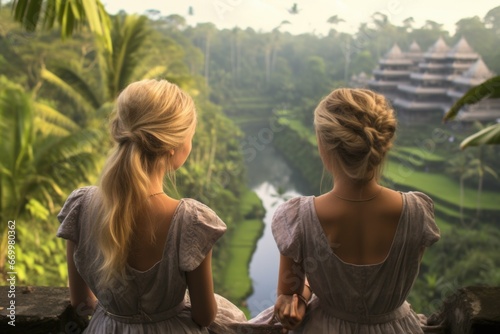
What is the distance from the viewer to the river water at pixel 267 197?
602 inches

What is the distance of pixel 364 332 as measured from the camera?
1040 millimetres

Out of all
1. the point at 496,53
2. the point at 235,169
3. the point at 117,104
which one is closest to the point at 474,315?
the point at 117,104

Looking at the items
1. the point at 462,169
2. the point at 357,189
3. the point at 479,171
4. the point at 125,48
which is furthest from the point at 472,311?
the point at 462,169

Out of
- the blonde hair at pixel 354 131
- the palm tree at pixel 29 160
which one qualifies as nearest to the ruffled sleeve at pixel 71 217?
the blonde hair at pixel 354 131

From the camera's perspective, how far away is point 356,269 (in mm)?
1022

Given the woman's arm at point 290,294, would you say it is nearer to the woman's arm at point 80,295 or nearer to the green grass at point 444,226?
the woman's arm at point 80,295

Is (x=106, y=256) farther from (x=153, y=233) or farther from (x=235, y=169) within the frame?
(x=235, y=169)

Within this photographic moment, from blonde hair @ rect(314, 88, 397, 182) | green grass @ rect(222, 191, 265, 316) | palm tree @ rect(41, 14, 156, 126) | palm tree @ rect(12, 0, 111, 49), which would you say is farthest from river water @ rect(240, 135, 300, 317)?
blonde hair @ rect(314, 88, 397, 182)

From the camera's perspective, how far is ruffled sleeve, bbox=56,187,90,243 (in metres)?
1.06

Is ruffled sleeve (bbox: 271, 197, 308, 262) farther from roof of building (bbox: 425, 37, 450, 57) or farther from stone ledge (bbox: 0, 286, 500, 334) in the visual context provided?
roof of building (bbox: 425, 37, 450, 57)

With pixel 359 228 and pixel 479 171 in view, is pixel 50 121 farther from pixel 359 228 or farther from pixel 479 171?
pixel 479 171

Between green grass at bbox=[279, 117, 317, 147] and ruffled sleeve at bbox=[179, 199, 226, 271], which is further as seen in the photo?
green grass at bbox=[279, 117, 317, 147]

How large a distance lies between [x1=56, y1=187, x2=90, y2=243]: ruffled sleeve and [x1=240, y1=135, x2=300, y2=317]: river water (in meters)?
11.5

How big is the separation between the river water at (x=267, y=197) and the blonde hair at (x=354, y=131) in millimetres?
11610
